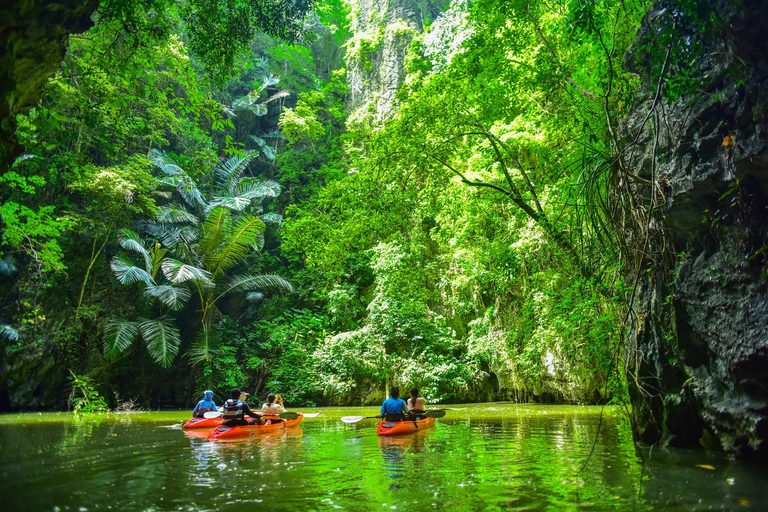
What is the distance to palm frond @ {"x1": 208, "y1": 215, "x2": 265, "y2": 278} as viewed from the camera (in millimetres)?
19062

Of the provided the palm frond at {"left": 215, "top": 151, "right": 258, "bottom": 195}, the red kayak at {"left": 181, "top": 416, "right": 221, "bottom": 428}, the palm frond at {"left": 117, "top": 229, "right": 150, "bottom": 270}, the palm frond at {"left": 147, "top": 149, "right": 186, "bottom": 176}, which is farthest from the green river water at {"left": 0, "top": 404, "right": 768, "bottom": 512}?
the palm frond at {"left": 215, "top": 151, "right": 258, "bottom": 195}

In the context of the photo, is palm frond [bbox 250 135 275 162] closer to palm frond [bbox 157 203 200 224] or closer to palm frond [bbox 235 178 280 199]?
palm frond [bbox 235 178 280 199]

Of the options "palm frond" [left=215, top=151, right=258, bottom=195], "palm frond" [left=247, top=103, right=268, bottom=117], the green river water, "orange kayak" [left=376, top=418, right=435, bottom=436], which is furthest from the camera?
"palm frond" [left=247, top=103, right=268, bottom=117]

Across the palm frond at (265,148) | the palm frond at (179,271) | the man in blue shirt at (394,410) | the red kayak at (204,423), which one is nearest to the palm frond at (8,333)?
the palm frond at (179,271)

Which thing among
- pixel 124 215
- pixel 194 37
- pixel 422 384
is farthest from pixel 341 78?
pixel 194 37

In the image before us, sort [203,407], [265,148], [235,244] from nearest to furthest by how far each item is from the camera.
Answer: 1. [203,407]
2. [235,244]
3. [265,148]

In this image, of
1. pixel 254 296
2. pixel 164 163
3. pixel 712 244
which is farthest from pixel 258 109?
pixel 712 244

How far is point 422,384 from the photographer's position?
16.2 m

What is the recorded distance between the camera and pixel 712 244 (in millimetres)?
5625

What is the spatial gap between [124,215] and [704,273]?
1829cm

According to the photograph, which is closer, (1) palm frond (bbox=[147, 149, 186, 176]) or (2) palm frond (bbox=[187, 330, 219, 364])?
(2) palm frond (bbox=[187, 330, 219, 364])

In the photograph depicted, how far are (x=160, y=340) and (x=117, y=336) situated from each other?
134cm

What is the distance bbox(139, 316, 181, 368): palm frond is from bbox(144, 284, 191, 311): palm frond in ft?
2.72

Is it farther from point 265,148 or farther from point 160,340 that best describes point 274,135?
point 160,340
